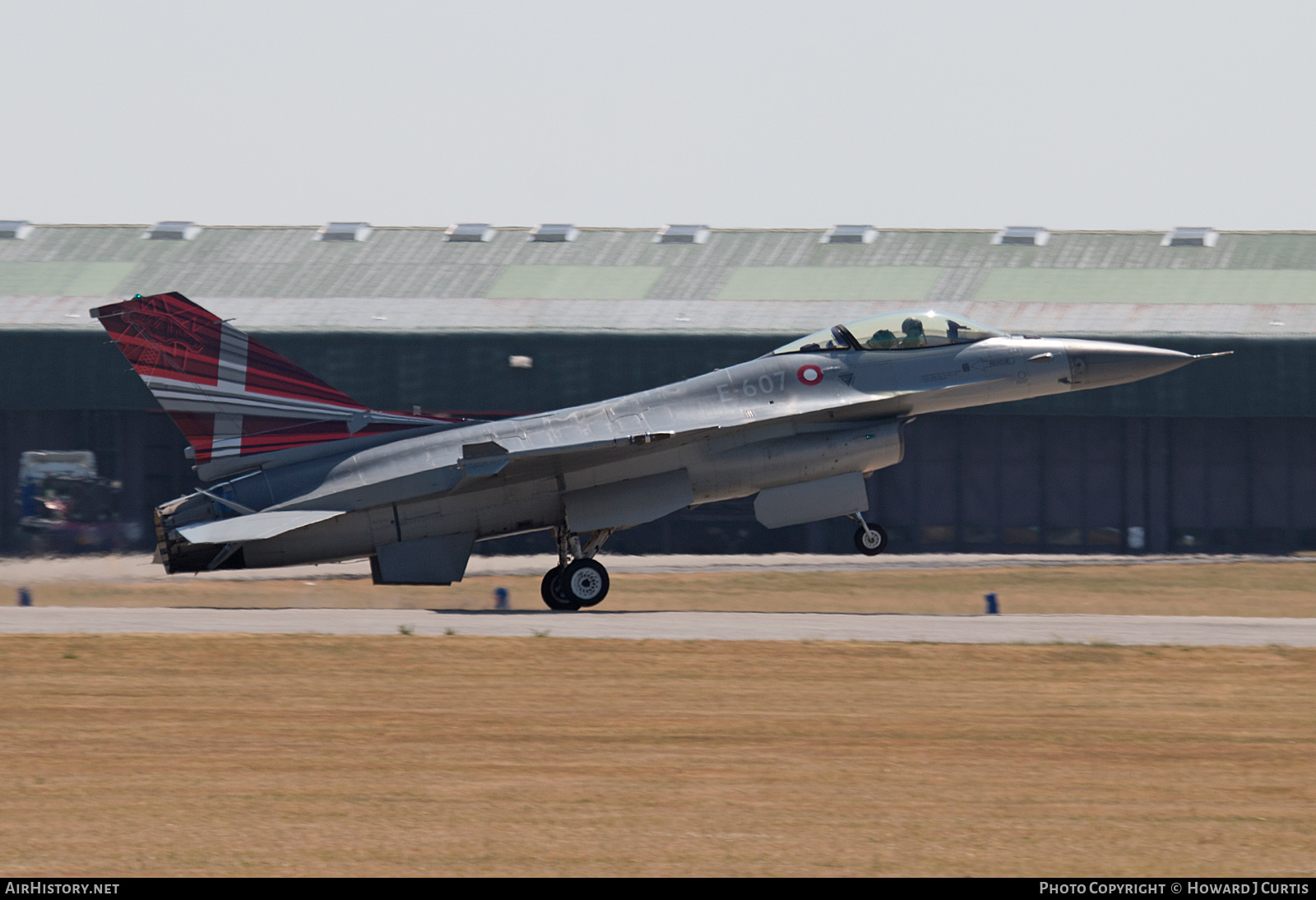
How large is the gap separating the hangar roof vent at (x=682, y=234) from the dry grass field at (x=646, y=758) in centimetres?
2607

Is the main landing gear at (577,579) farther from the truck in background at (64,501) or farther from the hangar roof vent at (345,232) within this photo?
the hangar roof vent at (345,232)

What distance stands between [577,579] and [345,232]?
24.1 m

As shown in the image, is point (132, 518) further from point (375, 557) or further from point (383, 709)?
point (383, 709)

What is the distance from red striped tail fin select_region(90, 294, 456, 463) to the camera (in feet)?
79.0

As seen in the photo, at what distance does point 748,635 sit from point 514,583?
1117 cm

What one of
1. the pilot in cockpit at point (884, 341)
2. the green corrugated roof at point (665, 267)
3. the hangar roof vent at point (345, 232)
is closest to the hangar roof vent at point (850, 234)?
the green corrugated roof at point (665, 267)

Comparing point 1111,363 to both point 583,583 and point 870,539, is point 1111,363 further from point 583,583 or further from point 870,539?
point 583,583

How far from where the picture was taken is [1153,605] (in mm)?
30359

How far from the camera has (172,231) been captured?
46281 mm

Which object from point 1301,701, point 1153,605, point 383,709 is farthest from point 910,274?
point 383,709

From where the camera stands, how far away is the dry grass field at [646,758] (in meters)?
11.0

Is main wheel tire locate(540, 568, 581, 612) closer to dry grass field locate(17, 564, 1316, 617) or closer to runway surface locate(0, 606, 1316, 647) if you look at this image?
runway surface locate(0, 606, 1316, 647)

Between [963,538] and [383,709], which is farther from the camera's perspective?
[963,538]

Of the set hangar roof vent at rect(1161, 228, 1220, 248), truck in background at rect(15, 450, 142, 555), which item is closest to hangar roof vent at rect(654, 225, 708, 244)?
hangar roof vent at rect(1161, 228, 1220, 248)
